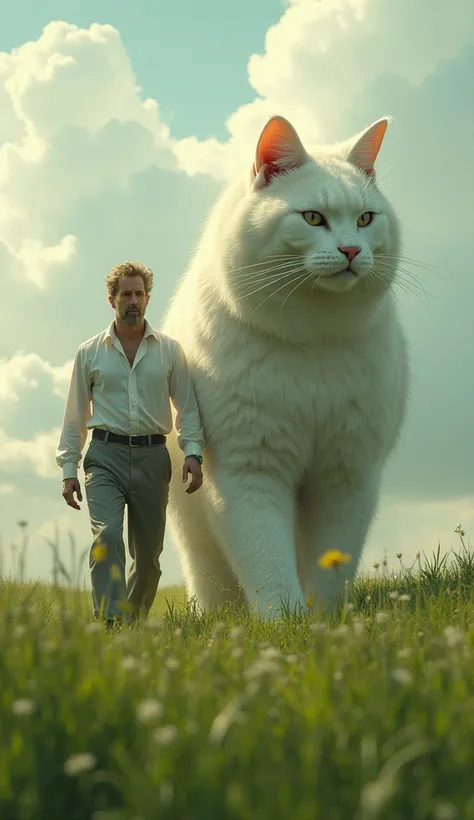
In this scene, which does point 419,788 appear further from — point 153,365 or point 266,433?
point 153,365

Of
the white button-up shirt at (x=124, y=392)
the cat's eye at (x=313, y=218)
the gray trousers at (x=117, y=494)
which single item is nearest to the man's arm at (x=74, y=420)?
the white button-up shirt at (x=124, y=392)

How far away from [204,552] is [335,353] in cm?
185

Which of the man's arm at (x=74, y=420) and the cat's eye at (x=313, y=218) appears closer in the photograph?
the cat's eye at (x=313, y=218)

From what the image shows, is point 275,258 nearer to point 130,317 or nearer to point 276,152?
point 276,152

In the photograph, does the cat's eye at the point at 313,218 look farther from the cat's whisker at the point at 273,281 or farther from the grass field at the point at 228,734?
the grass field at the point at 228,734

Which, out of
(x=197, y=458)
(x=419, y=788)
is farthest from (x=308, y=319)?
(x=419, y=788)

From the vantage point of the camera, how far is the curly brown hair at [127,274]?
6215 millimetres

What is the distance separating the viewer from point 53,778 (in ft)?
7.43

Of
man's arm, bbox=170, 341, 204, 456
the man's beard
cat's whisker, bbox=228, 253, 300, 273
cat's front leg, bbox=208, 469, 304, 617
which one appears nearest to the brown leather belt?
man's arm, bbox=170, 341, 204, 456

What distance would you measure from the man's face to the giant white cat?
36cm

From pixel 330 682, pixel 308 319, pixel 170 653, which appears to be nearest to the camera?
pixel 330 682

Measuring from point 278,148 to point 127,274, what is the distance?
1.40 meters

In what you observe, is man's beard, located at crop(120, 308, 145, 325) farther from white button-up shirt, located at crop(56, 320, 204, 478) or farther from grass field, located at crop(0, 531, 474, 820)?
grass field, located at crop(0, 531, 474, 820)

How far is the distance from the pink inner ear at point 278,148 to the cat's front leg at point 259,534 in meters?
1.76
